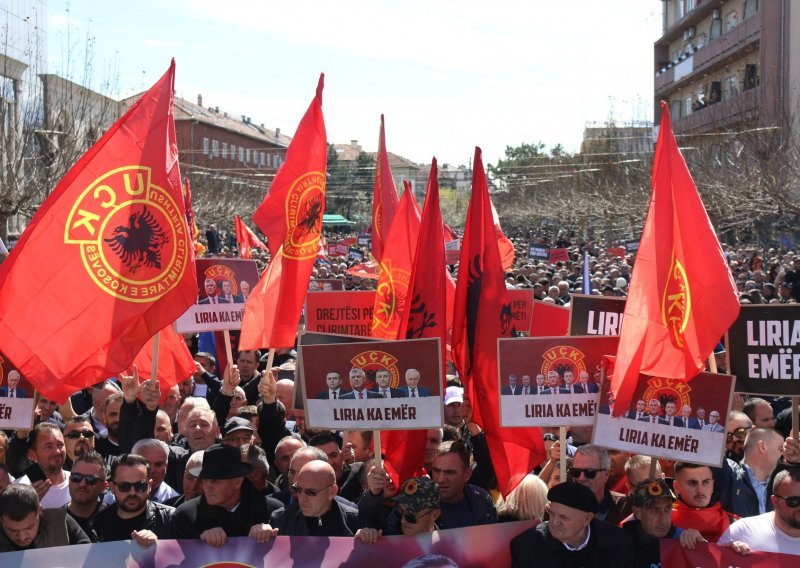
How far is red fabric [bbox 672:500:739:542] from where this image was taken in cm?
564

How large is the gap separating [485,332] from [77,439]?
2711 mm

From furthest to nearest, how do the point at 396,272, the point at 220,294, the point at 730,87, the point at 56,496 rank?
the point at 730,87 < the point at 396,272 < the point at 220,294 < the point at 56,496

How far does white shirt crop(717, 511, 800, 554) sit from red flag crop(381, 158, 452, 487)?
197 cm

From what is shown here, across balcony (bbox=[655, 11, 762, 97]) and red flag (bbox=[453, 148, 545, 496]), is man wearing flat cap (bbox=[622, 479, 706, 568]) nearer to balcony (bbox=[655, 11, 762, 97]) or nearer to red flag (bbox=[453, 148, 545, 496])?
red flag (bbox=[453, 148, 545, 496])

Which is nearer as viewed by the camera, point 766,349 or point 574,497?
point 574,497

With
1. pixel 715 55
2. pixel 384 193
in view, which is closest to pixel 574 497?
pixel 384 193

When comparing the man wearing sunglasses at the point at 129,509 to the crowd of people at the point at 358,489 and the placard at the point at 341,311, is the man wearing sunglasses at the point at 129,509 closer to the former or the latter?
the crowd of people at the point at 358,489

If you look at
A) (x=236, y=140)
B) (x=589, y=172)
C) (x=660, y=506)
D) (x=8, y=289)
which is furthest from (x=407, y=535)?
(x=236, y=140)

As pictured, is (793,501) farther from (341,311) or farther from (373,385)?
(341,311)

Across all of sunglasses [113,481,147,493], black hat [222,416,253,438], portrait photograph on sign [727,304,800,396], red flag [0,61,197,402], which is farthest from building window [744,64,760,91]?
sunglasses [113,481,147,493]

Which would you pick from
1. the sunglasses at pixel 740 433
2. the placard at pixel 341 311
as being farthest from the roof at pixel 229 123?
the sunglasses at pixel 740 433

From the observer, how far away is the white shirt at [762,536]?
16.7 feet

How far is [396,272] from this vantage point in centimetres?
954

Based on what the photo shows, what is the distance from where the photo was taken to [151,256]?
6496 mm
